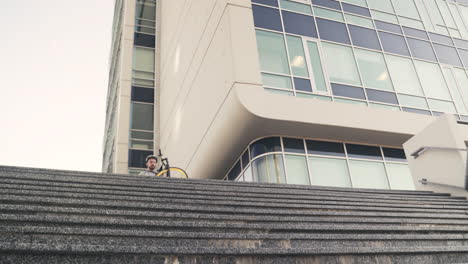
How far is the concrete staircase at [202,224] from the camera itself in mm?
3133

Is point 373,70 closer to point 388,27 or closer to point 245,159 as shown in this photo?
point 388,27

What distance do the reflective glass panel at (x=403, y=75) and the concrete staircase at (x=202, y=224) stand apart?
378 inches

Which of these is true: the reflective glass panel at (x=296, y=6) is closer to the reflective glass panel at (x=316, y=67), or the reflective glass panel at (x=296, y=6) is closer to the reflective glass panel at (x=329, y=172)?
the reflective glass panel at (x=316, y=67)

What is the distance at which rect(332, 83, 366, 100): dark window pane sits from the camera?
13.9m

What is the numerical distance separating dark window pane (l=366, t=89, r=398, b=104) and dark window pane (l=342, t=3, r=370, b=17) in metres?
3.75

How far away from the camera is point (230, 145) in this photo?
13.3 meters

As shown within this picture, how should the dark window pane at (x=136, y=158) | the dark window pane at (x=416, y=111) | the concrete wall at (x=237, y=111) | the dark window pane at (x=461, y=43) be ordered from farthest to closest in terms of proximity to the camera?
the dark window pane at (x=136, y=158) < the dark window pane at (x=461, y=43) < the dark window pane at (x=416, y=111) < the concrete wall at (x=237, y=111)

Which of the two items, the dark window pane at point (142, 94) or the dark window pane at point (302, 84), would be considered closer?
the dark window pane at point (302, 84)

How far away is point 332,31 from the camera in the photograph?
15242 mm

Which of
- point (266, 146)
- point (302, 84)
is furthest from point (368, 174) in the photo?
point (302, 84)

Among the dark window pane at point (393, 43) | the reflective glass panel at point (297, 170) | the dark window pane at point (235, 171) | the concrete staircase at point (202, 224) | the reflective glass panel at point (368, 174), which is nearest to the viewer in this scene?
the concrete staircase at point (202, 224)

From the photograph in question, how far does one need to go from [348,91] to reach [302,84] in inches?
73.3

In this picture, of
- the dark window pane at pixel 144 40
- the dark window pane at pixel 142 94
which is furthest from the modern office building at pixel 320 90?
the dark window pane at pixel 144 40

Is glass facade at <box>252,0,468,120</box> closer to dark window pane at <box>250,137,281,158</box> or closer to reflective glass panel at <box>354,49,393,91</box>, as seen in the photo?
reflective glass panel at <box>354,49,393,91</box>
